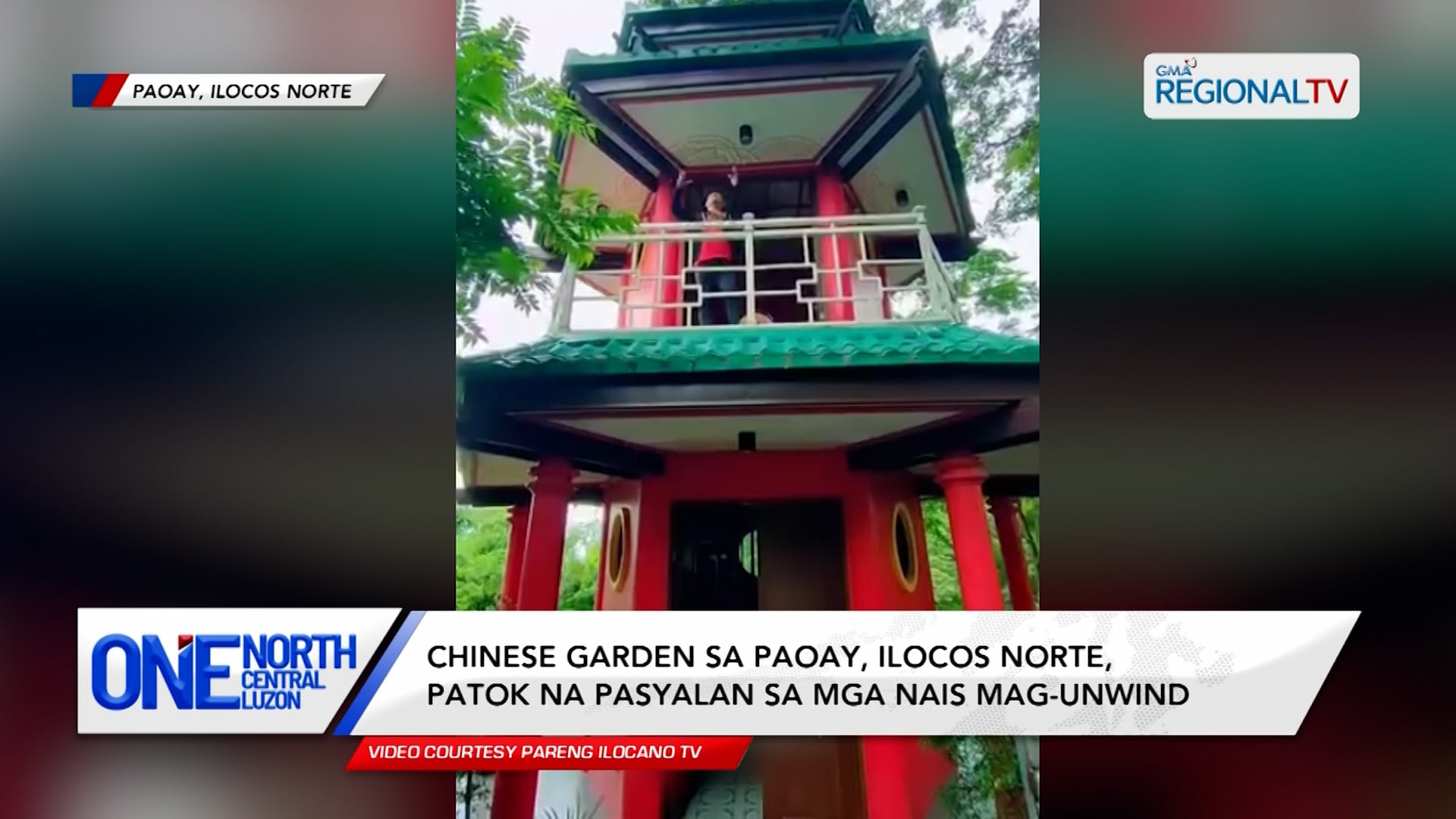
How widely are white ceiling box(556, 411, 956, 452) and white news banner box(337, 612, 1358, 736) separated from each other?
331 millimetres

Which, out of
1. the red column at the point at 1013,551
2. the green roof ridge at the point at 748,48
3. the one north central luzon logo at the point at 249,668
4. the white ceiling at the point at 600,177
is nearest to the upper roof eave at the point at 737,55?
the green roof ridge at the point at 748,48

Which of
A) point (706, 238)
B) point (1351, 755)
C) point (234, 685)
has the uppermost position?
point (706, 238)

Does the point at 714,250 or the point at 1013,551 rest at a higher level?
the point at 714,250

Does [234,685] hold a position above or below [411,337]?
below

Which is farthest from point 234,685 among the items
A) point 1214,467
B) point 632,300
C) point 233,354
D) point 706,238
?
point 1214,467

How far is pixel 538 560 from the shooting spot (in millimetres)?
1201

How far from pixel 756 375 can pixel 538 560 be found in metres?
0.55

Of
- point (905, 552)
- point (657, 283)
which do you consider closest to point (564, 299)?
point (657, 283)

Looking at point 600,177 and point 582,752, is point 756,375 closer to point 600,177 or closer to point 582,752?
point 600,177

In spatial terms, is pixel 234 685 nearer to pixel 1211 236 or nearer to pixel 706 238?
pixel 706 238

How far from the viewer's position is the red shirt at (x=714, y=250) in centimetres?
127

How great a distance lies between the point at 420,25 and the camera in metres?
→ 1.21

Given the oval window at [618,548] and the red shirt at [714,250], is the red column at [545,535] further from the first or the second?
the red shirt at [714,250]

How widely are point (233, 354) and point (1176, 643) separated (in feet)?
6.22
